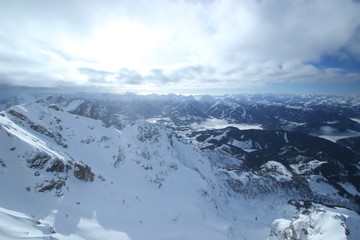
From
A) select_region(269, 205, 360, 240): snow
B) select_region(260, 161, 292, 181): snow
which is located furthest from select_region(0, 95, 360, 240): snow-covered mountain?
select_region(260, 161, 292, 181): snow

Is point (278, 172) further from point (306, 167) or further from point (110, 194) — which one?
point (110, 194)

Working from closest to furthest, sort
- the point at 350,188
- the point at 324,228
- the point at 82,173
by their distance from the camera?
1. the point at 324,228
2. the point at 82,173
3. the point at 350,188

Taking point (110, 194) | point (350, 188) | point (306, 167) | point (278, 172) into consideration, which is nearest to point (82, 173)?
point (110, 194)

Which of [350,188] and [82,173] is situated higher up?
[82,173]

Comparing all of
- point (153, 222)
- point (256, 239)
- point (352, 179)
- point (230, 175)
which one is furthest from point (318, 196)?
point (153, 222)

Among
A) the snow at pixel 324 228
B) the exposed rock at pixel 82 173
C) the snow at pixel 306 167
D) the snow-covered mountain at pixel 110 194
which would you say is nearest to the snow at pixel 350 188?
the snow at pixel 306 167

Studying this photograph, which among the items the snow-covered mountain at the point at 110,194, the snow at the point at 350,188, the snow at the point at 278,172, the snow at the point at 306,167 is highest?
the snow-covered mountain at the point at 110,194

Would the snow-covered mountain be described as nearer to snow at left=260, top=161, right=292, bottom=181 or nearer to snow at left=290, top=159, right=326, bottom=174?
snow at left=260, top=161, right=292, bottom=181

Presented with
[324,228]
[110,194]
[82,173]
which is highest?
[82,173]

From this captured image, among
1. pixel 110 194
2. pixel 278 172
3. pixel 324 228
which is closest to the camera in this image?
pixel 324 228

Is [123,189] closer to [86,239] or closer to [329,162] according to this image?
[86,239]

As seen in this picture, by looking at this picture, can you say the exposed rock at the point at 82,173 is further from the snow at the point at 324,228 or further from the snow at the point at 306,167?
the snow at the point at 306,167
